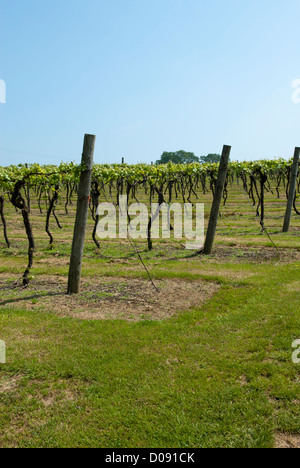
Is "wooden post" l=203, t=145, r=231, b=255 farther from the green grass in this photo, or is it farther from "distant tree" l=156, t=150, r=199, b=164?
"distant tree" l=156, t=150, r=199, b=164

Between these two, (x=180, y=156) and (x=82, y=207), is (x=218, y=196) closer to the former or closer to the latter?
(x=82, y=207)

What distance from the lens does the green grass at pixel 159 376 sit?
2.91m

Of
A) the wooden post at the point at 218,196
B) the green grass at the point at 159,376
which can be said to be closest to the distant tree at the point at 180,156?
the wooden post at the point at 218,196

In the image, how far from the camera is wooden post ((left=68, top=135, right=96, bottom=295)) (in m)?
6.32

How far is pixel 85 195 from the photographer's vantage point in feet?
20.7

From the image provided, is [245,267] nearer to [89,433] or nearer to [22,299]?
[22,299]

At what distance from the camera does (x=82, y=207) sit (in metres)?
6.37

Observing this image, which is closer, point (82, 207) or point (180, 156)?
point (82, 207)

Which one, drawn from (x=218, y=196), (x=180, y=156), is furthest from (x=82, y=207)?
(x=180, y=156)

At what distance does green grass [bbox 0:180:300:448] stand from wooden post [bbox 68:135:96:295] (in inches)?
46.6

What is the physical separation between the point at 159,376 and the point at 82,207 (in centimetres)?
372

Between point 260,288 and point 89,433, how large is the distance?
450 centimetres

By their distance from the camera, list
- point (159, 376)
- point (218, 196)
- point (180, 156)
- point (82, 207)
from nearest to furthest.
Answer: point (159, 376)
point (82, 207)
point (218, 196)
point (180, 156)
